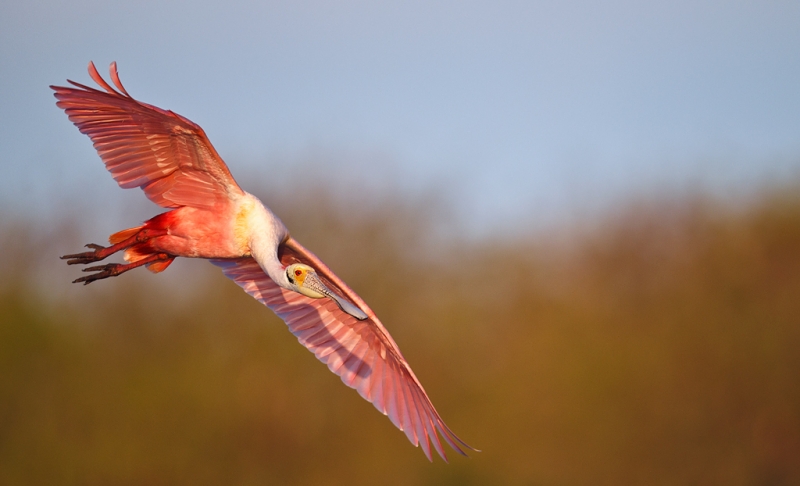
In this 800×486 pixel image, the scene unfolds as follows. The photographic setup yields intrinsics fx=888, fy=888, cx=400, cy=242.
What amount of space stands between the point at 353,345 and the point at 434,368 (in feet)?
46.5

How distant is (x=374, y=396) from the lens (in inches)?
352

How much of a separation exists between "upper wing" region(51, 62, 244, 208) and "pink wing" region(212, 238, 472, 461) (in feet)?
3.87

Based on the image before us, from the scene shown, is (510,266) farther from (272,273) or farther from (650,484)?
(272,273)

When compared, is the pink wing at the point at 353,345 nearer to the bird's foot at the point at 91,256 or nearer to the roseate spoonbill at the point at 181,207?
the roseate spoonbill at the point at 181,207

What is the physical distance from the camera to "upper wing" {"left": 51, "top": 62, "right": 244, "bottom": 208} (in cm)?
699

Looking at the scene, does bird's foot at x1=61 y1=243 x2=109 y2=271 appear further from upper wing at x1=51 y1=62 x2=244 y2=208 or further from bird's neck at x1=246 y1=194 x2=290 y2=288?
bird's neck at x1=246 y1=194 x2=290 y2=288

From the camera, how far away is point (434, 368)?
2327cm

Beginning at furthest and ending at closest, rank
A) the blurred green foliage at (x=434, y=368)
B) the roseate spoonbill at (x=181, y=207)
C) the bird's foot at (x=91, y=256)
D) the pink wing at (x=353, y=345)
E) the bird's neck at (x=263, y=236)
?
the blurred green foliage at (x=434, y=368) < the pink wing at (x=353, y=345) < the bird's neck at (x=263, y=236) < the bird's foot at (x=91, y=256) < the roseate spoonbill at (x=181, y=207)

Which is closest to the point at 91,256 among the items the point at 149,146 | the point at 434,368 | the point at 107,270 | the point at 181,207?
the point at 107,270

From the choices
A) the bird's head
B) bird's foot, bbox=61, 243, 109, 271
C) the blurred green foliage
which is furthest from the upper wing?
the blurred green foliage

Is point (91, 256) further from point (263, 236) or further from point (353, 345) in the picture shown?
point (353, 345)

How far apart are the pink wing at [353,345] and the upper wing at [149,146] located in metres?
1.18

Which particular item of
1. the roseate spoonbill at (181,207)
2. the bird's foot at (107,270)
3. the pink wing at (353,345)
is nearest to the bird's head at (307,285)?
the roseate spoonbill at (181,207)

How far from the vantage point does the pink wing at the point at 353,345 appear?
872cm
